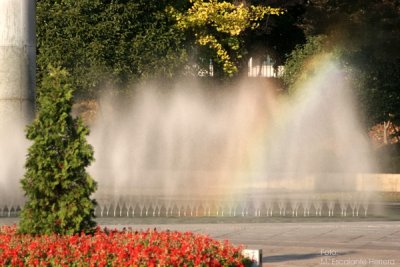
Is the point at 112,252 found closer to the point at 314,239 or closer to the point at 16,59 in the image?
the point at 314,239

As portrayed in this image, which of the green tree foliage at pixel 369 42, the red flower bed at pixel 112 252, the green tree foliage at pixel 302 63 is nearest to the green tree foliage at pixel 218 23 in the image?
the green tree foliage at pixel 302 63

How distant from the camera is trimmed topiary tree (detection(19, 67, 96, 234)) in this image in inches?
490

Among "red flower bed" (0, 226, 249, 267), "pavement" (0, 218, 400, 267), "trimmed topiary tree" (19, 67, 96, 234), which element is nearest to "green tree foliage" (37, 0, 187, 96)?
"pavement" (0, 218, 400, 267)

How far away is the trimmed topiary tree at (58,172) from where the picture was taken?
1244 cm

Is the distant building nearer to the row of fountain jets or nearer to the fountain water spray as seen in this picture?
the fountain water spray

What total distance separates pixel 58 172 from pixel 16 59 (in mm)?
9037

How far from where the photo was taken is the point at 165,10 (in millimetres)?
40875

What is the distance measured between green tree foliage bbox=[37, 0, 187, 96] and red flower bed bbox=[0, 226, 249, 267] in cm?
2720

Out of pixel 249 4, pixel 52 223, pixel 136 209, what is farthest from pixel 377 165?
pixel 52 223

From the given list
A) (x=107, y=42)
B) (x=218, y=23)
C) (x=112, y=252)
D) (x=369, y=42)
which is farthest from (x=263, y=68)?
(x=112, y=252)

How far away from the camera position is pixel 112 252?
11.7 metres

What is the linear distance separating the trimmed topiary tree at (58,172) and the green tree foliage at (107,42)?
2668 centimetres

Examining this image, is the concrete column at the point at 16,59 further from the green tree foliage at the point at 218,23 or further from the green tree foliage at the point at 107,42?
the green tree foliage at the point at 218,23

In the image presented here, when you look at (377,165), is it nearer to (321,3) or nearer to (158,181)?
(321,3)
